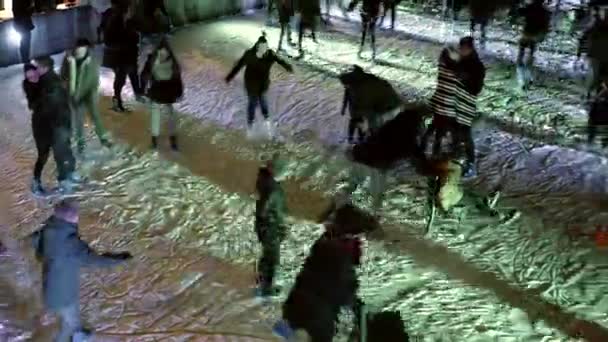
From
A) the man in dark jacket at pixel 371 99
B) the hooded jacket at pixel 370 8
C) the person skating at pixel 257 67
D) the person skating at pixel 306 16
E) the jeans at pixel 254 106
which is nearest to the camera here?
the man in dark jacket at pixel 371 99

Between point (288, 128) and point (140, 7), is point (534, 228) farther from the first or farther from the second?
point (140, 7)

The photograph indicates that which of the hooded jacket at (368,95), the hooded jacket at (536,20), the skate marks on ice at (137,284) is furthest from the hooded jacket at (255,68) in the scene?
the hooded jacket at (536,20)

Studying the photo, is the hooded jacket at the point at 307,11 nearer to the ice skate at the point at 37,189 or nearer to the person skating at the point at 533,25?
the person skating at the point at 533,25

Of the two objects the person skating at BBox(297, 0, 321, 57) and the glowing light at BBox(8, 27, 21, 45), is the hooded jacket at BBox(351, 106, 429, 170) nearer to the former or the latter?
the person skating at BBox(297, 0, 321, 57)

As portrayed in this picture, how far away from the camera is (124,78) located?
12.9 metres

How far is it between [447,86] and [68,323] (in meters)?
5.01

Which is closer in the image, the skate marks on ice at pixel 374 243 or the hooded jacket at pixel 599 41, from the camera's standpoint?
the skate marks on ice at pixel 374 243

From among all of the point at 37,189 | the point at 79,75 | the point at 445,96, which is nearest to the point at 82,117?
the point at 79,75

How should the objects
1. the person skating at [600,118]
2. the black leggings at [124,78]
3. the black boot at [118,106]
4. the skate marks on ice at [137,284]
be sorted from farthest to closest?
the black boot at [118,106] → the black leggings at [124,78] → the person skating at [600,118] → the skate marks on ice at [137,284]

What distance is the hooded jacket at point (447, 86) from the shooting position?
32.6 ft

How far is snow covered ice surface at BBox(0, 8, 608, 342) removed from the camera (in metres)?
7.72

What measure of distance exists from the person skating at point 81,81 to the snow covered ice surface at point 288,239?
0.55m

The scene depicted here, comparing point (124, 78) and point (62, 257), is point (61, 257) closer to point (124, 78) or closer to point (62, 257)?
point (62, 257)

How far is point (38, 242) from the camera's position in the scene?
6465 mm
